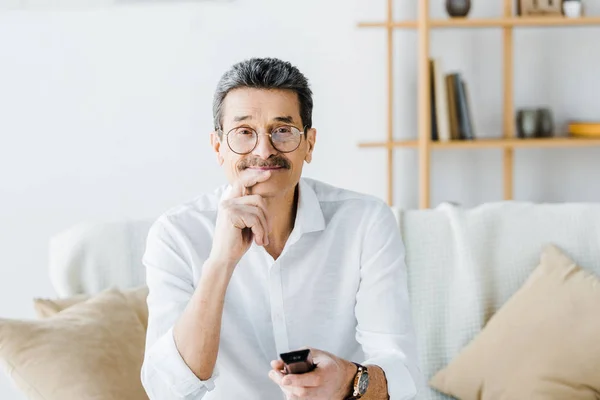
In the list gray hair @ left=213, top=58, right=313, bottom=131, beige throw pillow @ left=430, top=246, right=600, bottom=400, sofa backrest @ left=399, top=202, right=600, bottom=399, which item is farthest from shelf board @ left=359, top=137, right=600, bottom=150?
gray hair @ left=213, top=58, right=313, bottom=131

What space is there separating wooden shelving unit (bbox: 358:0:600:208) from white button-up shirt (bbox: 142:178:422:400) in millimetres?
1487

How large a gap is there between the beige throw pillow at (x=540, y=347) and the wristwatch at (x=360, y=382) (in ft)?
2.59

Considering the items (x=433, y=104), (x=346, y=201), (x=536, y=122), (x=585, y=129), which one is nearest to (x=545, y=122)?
(x=536, y=122)

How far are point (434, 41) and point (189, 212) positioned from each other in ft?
6.56

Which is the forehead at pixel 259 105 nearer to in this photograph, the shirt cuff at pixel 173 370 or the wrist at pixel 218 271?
the wrist at pixel 218 271

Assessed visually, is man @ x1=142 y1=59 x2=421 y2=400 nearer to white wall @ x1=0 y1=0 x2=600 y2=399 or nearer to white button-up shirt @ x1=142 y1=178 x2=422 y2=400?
white button-up shirt @ x1=142 y1=178 x2=422 y2=400

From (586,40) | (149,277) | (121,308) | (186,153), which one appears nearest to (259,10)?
(186,153)

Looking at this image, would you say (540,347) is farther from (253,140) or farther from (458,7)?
(458,7)

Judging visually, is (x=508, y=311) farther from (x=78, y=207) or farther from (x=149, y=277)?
(x=78, y=207)

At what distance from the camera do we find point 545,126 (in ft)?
10.9

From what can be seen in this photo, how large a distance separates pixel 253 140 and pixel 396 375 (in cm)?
48

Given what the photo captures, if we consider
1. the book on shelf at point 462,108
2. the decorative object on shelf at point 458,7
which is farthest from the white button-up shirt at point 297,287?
the decorative object on shelf at point 458,7

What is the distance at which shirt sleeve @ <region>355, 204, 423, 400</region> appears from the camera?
1518 millimetres

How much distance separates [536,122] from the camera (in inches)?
130
